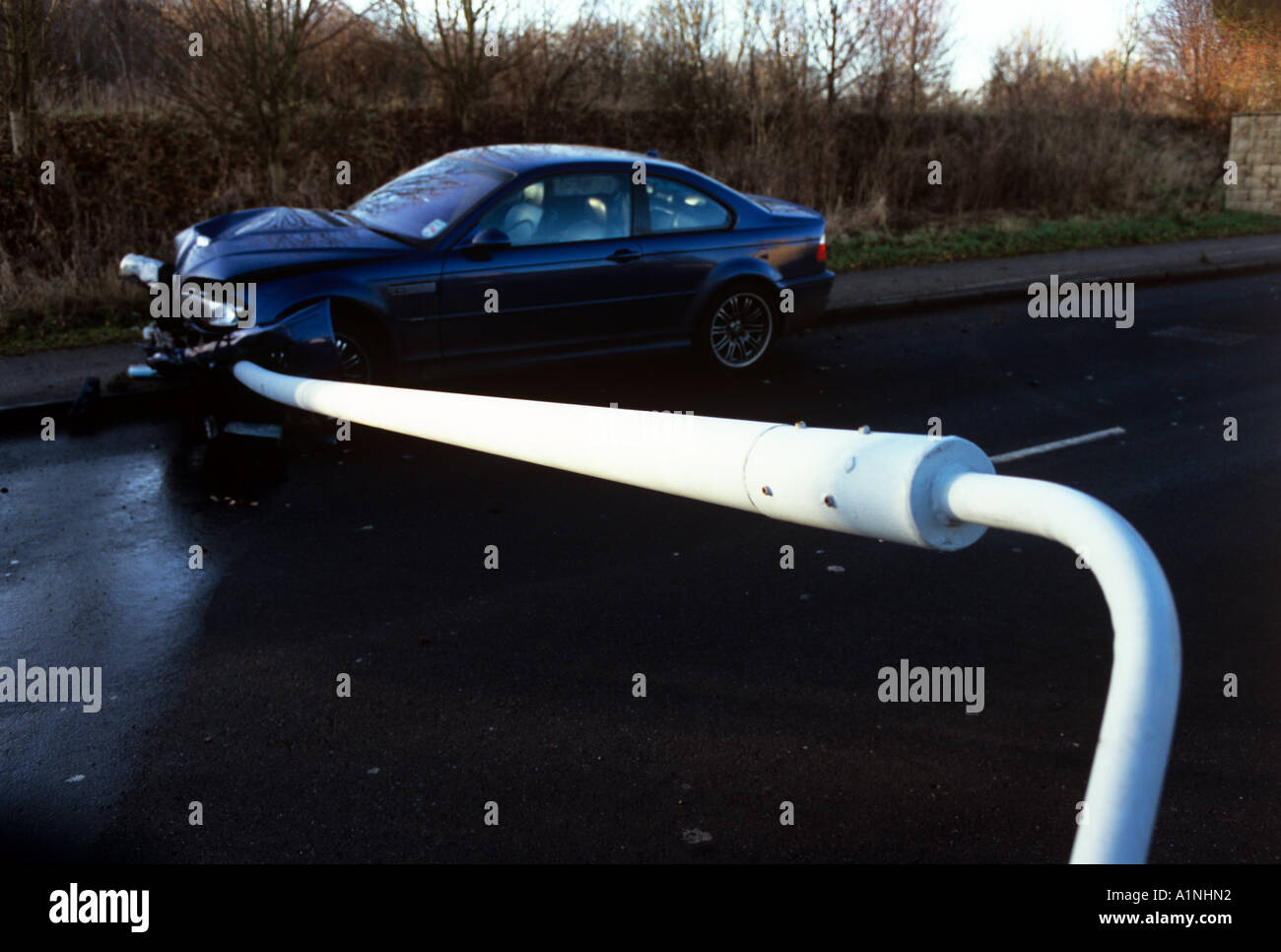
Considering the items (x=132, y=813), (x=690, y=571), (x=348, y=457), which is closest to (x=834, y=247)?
(x=348, y=457)

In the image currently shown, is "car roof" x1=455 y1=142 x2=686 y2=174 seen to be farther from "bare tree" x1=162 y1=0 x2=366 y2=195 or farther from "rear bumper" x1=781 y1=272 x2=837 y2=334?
"bare tree" x1=162 y1=0 x2=366 y2=195

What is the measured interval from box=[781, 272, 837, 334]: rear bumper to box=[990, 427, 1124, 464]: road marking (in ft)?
9.22

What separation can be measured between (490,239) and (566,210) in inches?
33.9

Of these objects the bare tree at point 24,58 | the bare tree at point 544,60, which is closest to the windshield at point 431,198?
the bare tree at point 24,58

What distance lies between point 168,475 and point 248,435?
1.81ft

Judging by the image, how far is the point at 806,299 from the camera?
978cm

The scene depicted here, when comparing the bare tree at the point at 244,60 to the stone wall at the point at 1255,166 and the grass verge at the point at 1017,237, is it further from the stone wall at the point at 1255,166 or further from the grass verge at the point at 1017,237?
the stone wall at the point at 1255,166

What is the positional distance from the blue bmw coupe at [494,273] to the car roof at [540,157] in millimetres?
24

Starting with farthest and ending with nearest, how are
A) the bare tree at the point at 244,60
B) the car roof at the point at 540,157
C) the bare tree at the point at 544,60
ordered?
the bare tree at the point at 544,60, the bare tree at the point at 244,60, the car roof at the point at 540,157

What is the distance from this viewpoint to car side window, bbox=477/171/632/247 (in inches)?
323

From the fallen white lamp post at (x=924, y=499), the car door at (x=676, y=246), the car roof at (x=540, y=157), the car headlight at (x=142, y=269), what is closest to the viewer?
the fallen white lamp post at (x=924, y=499)

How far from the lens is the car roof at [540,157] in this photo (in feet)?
27.6

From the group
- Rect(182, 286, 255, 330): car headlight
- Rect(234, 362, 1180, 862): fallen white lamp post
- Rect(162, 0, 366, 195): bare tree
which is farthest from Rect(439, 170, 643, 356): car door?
Rect(162, 0, 366, 195): bare tree
